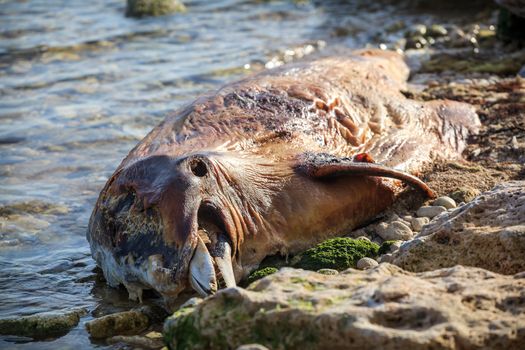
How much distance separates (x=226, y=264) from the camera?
4691 mm

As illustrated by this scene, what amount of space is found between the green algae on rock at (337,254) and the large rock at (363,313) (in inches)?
46.1

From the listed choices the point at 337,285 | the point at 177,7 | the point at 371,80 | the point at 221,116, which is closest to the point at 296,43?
the point at 177,7

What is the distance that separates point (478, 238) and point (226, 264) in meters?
1.34

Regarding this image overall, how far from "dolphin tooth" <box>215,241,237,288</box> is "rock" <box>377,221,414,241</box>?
1.14 m

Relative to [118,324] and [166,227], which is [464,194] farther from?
[118,324]

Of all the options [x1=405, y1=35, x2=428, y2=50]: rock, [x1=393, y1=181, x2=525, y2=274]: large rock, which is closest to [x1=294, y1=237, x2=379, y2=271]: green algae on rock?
[x1=393, y1=181, x2=525, y2=274]: large rock

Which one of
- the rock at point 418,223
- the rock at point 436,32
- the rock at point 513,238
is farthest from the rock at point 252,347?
the rock at point 436,32

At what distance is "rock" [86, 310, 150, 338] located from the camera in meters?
4.56

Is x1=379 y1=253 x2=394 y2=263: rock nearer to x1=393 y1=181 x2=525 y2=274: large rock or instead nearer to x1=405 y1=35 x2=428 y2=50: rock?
x1=393 y1=181 x2=525 y2=274: large rock

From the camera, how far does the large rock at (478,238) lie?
4062 millimetres

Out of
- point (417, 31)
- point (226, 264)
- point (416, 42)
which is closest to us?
point (226, 264)

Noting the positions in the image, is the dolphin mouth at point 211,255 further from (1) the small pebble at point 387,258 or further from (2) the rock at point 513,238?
(2) the rock at point 513,238

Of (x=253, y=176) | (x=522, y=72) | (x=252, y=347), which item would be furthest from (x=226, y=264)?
(x=522, y=72)

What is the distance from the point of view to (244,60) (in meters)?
11.1
